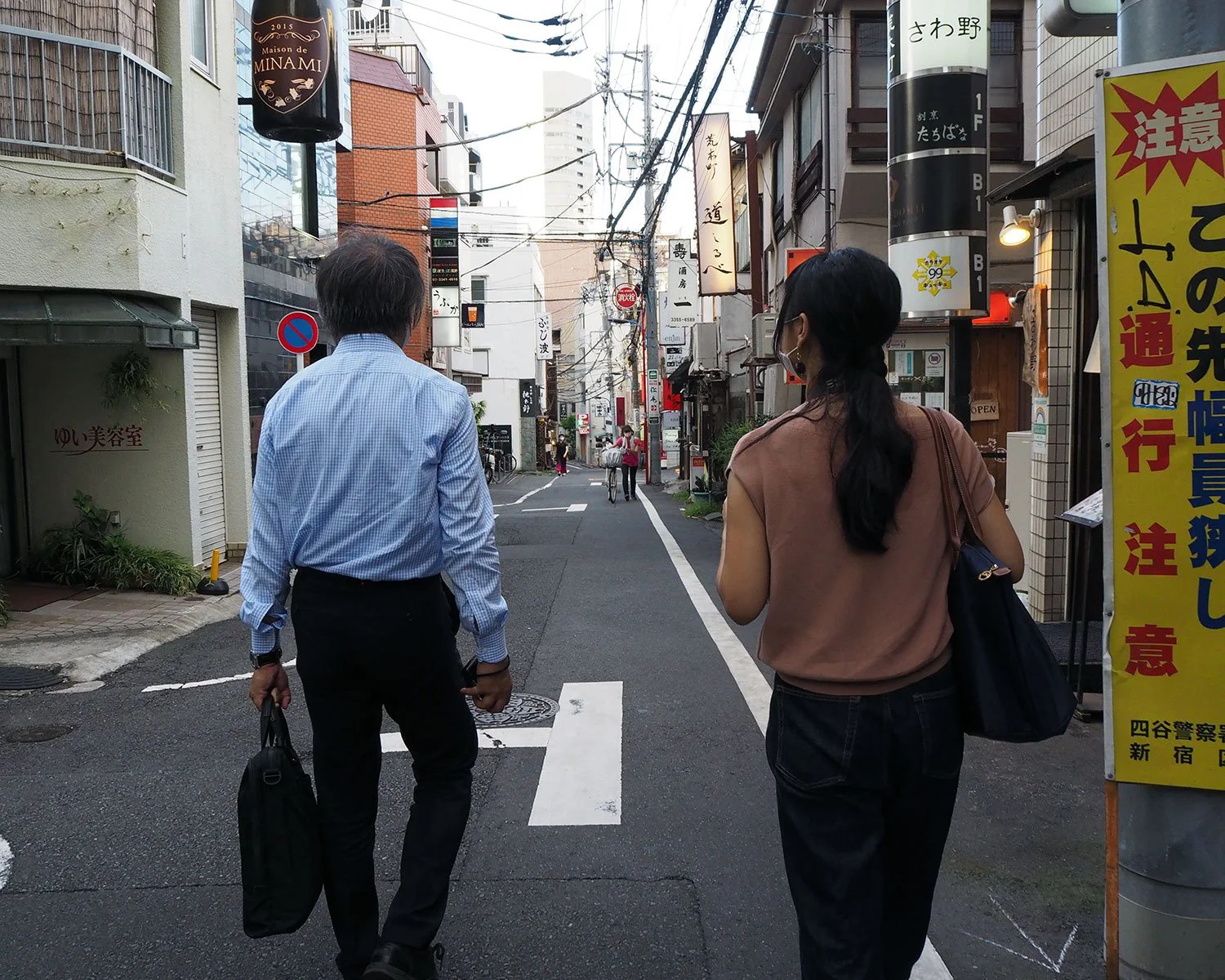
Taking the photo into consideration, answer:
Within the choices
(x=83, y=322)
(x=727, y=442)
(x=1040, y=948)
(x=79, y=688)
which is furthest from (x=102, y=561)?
(x=727, y=442)

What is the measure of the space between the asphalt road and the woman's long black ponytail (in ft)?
5.48

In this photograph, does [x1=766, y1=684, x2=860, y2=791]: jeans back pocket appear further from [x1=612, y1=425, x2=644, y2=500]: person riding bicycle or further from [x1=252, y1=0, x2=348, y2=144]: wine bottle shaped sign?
[x1=612, y1=425, x2=644, y2=500]: person riding bicycle

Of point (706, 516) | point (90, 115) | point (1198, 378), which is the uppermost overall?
point (90, 115)

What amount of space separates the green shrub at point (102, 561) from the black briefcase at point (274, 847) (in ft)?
27.2

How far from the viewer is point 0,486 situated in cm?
1079

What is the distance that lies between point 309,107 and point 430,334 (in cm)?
2181

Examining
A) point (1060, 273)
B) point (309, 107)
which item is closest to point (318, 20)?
point (309, 107)

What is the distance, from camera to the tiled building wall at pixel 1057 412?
7.39 meters

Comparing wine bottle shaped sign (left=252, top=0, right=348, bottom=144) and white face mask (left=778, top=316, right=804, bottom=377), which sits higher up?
wine bottle shaped sign (left=252, top=0, right=348, bottom=144)

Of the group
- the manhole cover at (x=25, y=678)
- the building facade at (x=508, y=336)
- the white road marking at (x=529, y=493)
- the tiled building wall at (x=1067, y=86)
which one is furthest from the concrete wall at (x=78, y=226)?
the building facade at (x=508, y=336)

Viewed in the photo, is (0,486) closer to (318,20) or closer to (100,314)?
(100,314)

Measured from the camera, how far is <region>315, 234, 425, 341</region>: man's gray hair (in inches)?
114

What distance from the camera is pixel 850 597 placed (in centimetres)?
217

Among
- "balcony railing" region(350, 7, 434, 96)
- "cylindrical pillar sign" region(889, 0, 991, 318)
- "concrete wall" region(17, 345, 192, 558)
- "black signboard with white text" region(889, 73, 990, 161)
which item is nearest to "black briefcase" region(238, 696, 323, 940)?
"cylindrical pillar sign" region(889, 0, 991, 318)
